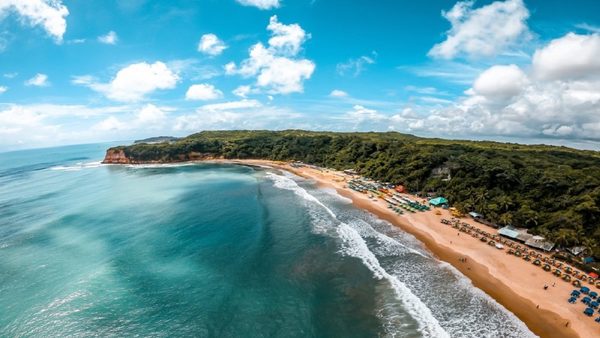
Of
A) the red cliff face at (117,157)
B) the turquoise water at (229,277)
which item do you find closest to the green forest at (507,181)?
the turquoise water at (229,277)

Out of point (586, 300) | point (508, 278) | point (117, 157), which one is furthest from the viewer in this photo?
point (117, 157)

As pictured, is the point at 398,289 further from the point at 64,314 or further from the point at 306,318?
the point at 64,314

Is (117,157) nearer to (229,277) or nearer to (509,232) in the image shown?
(229,277)

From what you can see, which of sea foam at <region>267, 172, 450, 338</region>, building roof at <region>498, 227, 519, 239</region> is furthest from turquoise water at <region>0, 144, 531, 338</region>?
building roof at <region>498, 227, 519, 239</region>

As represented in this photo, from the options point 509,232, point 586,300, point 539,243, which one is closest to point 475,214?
point 509,232

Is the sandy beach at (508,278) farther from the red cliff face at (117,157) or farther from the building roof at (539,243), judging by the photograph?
the red cliff face at (117,157)
